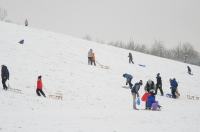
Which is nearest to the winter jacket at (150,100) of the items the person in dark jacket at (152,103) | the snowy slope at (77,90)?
the person in dark jacket at (152,103)

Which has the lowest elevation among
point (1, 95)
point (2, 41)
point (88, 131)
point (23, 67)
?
point (88, 131)

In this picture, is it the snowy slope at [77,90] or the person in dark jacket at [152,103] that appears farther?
the person in dark jacket at [152,103]

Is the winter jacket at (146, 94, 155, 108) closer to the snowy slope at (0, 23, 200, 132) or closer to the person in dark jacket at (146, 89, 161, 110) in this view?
the person in dark jacket at (146, 89, 161, 110)

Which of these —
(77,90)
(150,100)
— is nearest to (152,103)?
(150,100)

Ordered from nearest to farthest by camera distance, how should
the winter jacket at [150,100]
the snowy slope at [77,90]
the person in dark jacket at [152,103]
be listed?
1. the snowy slope at [77,90]
2. the person in dark jacket at [152,103]
3. the winter jacket at [150,100]

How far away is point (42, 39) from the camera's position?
153 ft

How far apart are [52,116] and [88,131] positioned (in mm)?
3213

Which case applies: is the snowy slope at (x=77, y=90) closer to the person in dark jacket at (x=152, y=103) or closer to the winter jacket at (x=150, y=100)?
the person in dark jacket at (x=152, y=103)

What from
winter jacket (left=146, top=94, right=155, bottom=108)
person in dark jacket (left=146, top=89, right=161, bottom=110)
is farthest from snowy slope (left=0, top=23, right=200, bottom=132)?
winter jacket (left=146, top=94, right=155, bottom=108)

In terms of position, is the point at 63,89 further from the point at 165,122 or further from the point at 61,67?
the point at 165,122

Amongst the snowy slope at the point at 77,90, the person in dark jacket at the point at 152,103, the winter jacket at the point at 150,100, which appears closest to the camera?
the snowy slope at the point at 77,90

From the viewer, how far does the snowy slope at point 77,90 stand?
15266mm

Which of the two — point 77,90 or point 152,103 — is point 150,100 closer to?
point 152,103

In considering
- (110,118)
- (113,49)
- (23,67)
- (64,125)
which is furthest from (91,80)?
(113,49)
